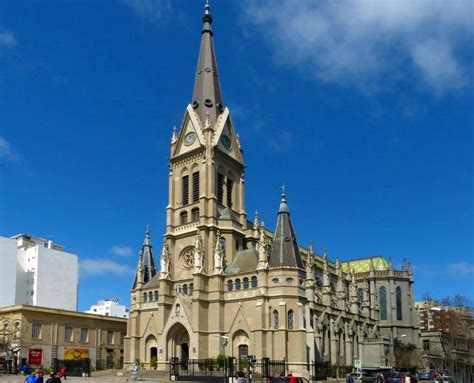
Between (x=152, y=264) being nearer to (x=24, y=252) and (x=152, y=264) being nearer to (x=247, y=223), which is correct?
(x=247, y=223)

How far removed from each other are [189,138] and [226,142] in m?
4.96

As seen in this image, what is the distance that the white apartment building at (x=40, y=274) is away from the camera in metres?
95.0

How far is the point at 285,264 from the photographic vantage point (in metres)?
62.8

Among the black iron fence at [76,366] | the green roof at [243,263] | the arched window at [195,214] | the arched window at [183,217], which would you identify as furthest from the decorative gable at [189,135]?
the black iron fence at [76,366]

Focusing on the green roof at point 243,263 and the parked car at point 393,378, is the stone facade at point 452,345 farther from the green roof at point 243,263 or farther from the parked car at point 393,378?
the parked car at point 393,378

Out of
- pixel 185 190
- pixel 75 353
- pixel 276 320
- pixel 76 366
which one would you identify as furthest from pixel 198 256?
pixel 75 353

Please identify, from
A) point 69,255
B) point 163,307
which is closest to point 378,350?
point 163,307

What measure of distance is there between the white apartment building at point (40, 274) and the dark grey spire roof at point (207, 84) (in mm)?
40894

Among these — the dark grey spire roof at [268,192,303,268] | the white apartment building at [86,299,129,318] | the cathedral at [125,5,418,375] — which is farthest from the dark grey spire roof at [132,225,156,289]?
the white apartment building at [86,299,129,318]

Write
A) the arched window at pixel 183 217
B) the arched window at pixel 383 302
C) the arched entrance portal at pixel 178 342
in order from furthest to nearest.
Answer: the arched window at pixel 383 302 < the arched window at pixel 183 217 < the arched entrance portal at pixel 178 342

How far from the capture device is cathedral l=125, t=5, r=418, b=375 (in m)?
62.0

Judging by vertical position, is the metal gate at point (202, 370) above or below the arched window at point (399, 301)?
below

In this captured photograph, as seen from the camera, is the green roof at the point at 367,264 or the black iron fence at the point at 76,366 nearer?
the black iron fence at the point at 76,366

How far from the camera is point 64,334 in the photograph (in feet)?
241
